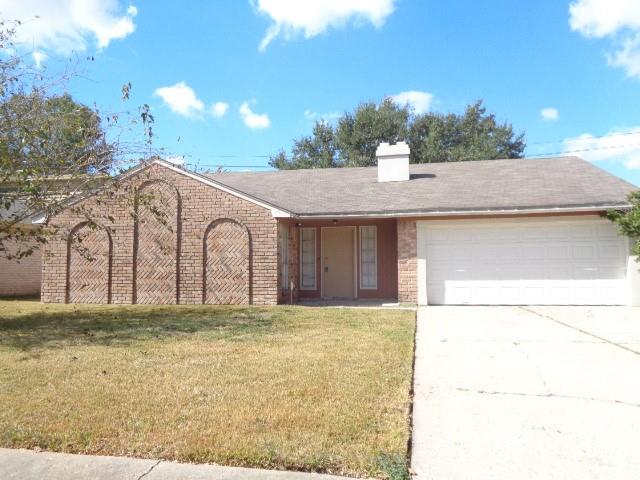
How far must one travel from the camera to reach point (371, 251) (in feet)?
46.8

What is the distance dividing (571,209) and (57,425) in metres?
11.5

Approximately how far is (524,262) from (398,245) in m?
3.26

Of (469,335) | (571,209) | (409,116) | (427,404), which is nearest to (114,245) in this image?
(469,335)

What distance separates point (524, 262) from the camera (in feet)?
40.2

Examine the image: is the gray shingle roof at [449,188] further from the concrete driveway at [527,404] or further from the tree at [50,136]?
the concrete driveway at [527,404]

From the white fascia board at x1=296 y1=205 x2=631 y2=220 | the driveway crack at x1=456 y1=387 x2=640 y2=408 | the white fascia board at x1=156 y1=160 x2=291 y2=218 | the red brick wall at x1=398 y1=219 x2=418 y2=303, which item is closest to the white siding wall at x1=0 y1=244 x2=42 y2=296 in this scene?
the white fascia board at x1=156 y1=160 x2=291 y2=218

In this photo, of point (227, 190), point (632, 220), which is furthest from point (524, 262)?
point (227, 190)

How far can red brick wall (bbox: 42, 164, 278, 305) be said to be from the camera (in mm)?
12148

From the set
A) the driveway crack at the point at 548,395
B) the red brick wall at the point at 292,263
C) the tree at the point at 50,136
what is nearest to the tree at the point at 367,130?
the red brick wall at the point at 292,263

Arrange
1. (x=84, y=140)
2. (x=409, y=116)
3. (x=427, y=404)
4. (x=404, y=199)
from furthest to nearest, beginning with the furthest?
(x=409, y=116)
(x=404, y=199)
(x=84, y=140)
(x=427, y=404)

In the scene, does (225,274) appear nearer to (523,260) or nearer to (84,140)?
(84,140)

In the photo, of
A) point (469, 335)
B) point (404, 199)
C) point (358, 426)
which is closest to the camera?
point (358, 426)

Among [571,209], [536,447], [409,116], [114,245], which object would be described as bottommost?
[536,447]

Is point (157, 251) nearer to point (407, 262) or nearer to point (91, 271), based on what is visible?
point (91, 271)
